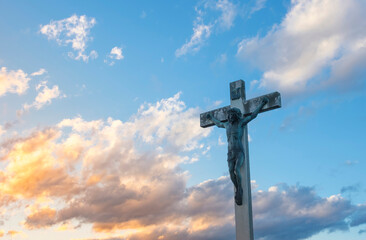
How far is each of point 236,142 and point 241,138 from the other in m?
0.26

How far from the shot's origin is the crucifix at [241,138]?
9406mm

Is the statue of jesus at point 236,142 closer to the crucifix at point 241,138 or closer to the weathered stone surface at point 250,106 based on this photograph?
the crucifix at point 241,138

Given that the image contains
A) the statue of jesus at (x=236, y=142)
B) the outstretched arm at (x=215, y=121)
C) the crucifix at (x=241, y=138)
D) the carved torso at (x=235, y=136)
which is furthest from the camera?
the outstretched arm at (x=215, y=121)

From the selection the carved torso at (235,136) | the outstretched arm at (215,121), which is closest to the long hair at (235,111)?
the carved torso at (235,136)

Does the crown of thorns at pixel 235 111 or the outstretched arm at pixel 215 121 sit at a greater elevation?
the outstretched arm at pixel 215 121

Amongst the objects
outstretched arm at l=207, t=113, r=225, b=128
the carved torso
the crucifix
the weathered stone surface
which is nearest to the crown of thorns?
the crucifix

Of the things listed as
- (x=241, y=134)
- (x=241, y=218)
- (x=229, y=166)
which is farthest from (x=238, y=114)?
(x=241, y=218)

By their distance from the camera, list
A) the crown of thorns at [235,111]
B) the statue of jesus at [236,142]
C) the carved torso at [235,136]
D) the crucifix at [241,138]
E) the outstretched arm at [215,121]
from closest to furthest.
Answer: the crucifix at [241,138] → the statue of jesus at [236,142] → the carved torso at [235,136] → the crown of thorns at [235,111] → the outstretched arm at [215,121]

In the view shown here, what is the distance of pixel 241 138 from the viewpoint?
993 centimetres

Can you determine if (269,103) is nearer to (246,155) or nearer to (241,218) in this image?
(246,155)

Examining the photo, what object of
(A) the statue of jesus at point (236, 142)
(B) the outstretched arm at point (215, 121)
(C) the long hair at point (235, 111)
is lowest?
(A) the statue of jesus at point (236, 142)

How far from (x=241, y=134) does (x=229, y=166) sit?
90 centimetres

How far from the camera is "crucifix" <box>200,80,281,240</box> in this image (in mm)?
9406

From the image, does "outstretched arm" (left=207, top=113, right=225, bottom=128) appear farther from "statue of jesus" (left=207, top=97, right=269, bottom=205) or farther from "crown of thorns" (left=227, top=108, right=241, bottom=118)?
"crown of thorns" (left=227, top=108, right=241, bottom=118)
